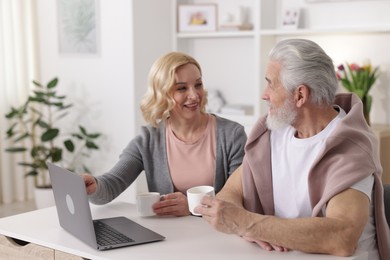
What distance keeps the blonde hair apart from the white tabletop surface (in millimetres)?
485

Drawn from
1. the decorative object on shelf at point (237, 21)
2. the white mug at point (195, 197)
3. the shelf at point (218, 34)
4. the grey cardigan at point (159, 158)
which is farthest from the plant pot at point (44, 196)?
the white mug at point (195, 197)

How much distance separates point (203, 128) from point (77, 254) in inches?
38.6

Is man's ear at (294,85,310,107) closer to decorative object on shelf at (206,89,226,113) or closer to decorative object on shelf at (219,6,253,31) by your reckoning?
decorative object on shelf at (219,6,253,31)

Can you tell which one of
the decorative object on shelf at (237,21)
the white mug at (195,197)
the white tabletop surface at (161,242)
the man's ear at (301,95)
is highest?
the decorative object on shelf at (237,21)

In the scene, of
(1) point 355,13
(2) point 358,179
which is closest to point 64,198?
(2) point 358,179

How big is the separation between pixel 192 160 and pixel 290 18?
1923mm

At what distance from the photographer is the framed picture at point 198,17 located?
15.5ft

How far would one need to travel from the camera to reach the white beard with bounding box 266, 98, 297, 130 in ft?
7.03

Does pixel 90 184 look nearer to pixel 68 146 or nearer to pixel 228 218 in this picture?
pixel 228 218

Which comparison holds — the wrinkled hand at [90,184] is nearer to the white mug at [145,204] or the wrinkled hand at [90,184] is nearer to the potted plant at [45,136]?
the white mug at [145,204]

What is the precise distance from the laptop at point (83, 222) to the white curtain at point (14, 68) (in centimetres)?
314

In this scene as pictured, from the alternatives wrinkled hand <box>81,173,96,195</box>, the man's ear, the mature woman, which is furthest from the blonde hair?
the man's ear

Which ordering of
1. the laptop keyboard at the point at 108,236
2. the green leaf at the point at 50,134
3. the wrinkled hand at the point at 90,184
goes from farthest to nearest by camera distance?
the green leaf at the point at 50,134 < the wrinkled hand at the point at 90,184 < the laptop keyboard at the point at 108,236

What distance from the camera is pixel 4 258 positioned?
229 cm
